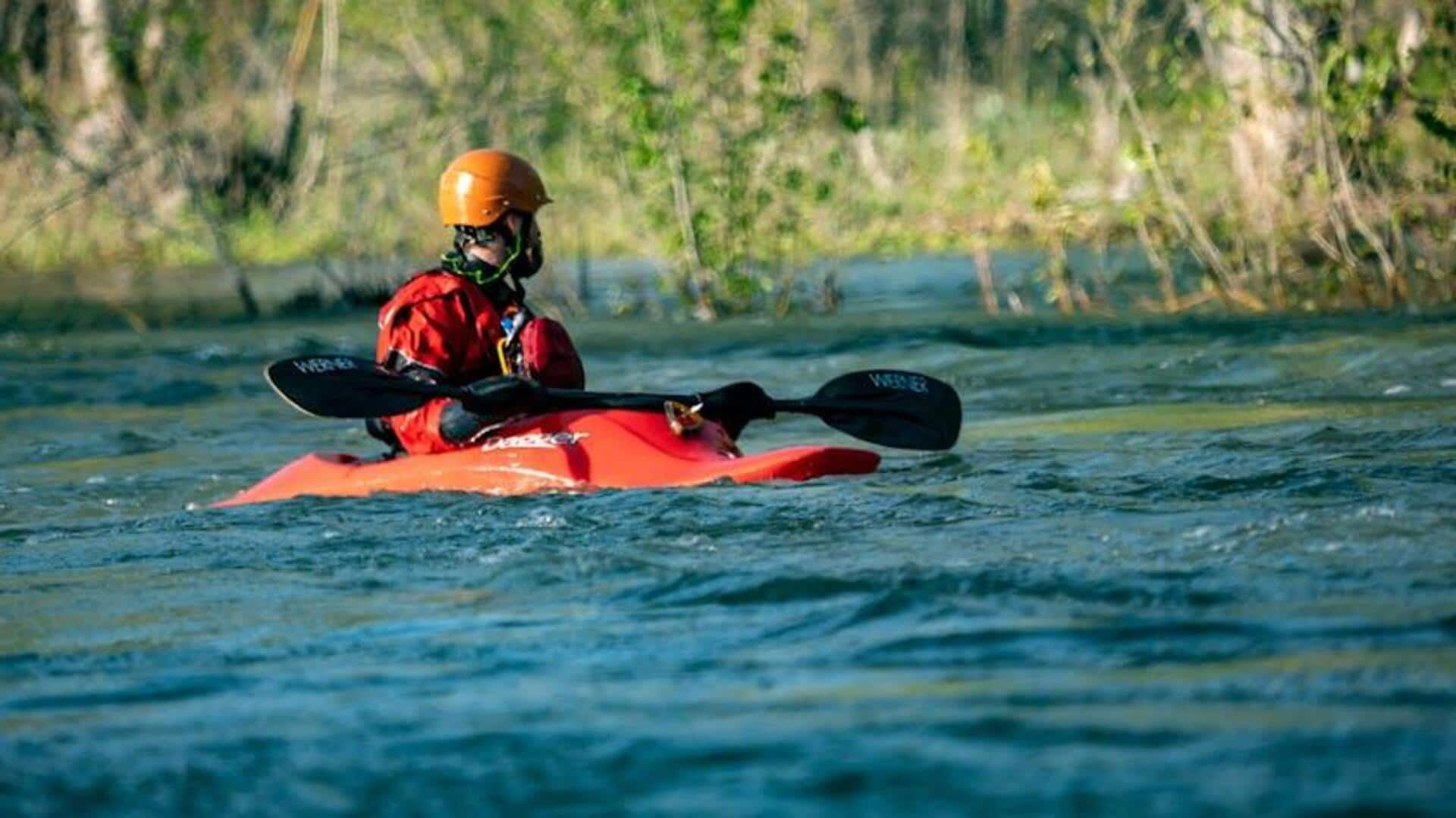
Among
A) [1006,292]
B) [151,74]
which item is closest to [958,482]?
[1006,292]

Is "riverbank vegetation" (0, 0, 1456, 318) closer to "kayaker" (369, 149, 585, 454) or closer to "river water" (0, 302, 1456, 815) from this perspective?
"river water" (0, 302, 1456, 815)

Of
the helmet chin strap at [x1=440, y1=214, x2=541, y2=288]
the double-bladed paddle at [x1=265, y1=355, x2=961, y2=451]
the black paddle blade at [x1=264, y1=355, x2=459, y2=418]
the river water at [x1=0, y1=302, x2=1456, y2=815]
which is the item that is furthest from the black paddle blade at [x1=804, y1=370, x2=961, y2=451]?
the black paddle blade at [x1=264, y1=355, x2=459, y2=418]

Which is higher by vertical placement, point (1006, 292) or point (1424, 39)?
point (1424, 39)

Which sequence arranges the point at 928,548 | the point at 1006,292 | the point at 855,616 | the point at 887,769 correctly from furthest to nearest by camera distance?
the point at 1006,292, the point at 928,548, the point at 855,616, the point at 887,769

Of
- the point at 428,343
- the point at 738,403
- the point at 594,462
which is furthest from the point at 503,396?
the point at 738,403

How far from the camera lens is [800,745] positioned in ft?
16.1

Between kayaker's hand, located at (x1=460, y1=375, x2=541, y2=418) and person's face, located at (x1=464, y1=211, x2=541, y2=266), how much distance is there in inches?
25.2

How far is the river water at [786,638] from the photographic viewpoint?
475cm

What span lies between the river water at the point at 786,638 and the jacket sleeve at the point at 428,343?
0.43 metres

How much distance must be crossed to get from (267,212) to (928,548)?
1956 cm

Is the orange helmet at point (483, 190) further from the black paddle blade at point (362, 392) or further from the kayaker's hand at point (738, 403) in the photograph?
the kayaker's hand at point (738, 403)

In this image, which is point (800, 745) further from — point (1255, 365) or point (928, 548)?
point (1255, 365)

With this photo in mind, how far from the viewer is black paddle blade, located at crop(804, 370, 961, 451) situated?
888cm

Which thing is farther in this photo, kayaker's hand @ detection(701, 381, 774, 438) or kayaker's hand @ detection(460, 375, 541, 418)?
kayaker's hand @ detection(701, 381, 774, 438)
